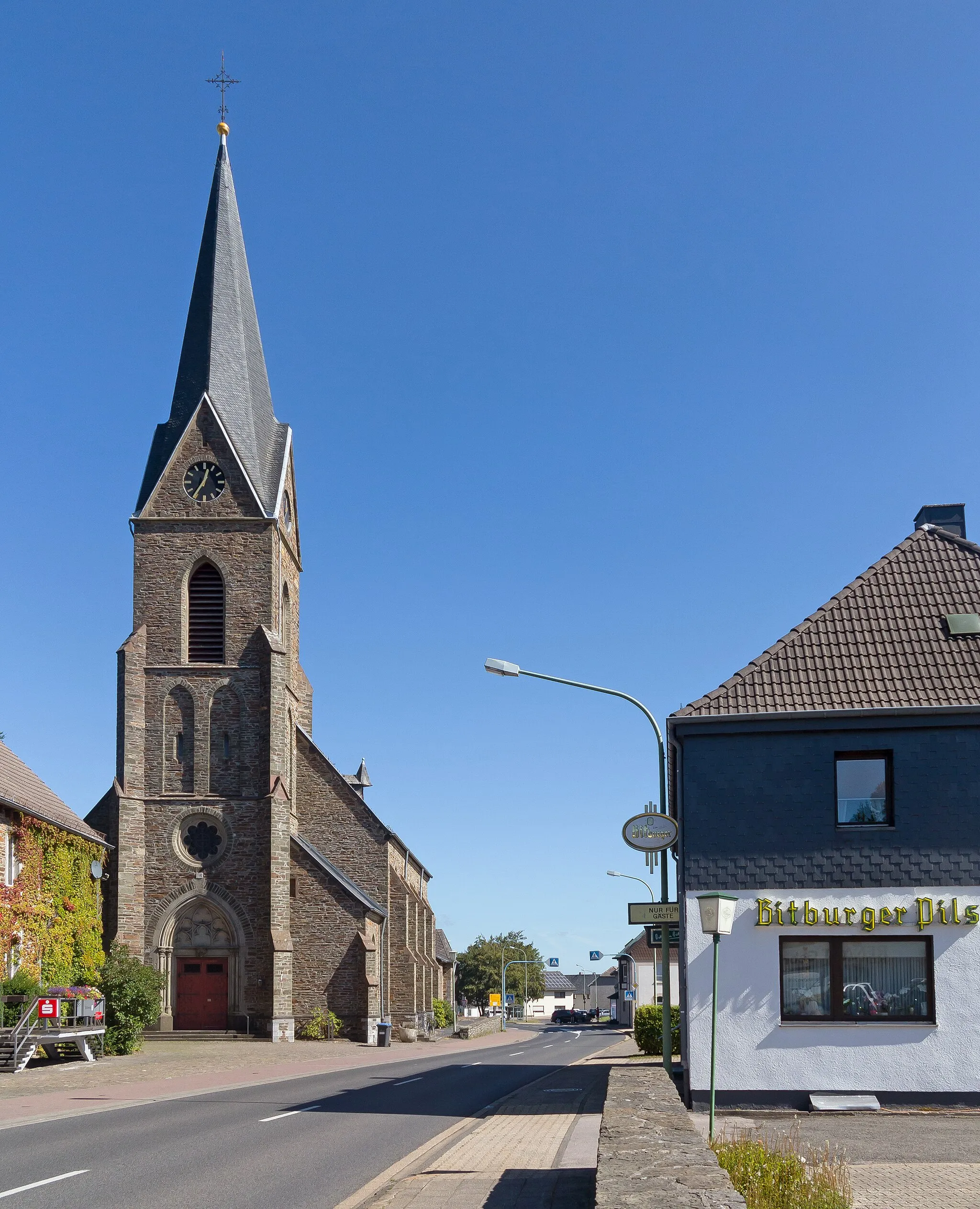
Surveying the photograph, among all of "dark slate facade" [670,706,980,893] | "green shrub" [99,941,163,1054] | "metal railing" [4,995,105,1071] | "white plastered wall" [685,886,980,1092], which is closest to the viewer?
"white plastered wall" [685,886,980,1092]

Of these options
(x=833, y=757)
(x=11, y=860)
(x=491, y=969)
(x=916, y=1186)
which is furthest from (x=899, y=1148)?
(x=491, y=969)

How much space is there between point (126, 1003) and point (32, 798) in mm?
6437

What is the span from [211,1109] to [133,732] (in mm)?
25974

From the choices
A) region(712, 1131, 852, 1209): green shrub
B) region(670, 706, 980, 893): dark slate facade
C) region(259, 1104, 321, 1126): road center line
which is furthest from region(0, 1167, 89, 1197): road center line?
region(670, 706, 980, 893): dark slate facade

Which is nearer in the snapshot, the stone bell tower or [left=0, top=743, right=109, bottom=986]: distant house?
[left=0, top=743, right=109, bottom=986]: distant house

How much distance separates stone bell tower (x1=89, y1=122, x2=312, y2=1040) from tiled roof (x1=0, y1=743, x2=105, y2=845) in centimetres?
374

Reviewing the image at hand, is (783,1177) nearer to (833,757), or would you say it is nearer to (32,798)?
(833,757)

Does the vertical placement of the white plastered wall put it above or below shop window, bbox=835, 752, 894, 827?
below

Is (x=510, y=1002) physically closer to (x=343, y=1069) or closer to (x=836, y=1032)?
(x=343, y=1069)

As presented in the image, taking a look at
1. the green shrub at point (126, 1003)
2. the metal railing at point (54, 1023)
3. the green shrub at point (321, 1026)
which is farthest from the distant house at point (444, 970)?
the metal railing at point (54, 1023)

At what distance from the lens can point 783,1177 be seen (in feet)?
29.0

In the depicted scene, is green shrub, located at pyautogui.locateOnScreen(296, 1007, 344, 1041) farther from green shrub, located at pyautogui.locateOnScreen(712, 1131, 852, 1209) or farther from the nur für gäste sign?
green shrub, located at pyautogui.locateOnScreen(712, 1131, 852, 1209)

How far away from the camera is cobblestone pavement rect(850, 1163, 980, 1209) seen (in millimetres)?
10180

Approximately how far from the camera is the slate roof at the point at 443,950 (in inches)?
3194
